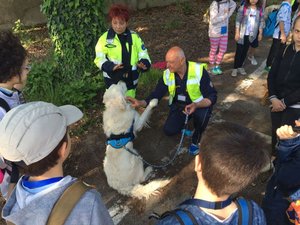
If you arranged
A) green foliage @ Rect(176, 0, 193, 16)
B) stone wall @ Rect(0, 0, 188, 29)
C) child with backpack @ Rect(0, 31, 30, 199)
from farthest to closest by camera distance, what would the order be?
green foliage @ Rect(176, 0, 193, 16) < stone wall @ Rect(0, 0, 188, 29) < child with backpack @ Rect(0, 31, 30, 199)

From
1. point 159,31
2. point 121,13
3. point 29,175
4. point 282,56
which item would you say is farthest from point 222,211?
point 159,31

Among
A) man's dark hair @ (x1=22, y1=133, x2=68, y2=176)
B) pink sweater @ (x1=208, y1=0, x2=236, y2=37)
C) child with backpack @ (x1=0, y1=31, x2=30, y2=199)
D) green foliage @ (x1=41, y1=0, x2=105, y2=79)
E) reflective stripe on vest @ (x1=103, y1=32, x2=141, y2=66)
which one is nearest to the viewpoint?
man's dark hair @ (x1=22, y1=133, x2=68, y2=176)

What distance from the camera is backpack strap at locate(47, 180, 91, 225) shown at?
1817mm

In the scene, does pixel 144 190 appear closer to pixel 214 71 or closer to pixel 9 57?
pixel 9 57

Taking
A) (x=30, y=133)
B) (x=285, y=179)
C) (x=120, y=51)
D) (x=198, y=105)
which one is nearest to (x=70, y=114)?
(x=30, y=133)

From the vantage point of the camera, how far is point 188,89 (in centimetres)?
482

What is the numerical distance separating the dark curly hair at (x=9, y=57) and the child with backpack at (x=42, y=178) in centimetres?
129

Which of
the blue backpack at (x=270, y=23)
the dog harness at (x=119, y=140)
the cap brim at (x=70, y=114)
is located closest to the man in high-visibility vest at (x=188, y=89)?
the dog harness at (x=119, y=140)

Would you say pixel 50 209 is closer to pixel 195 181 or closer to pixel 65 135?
pixel 65 135

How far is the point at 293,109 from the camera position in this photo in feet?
13.7

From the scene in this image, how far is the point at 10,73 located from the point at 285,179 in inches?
119

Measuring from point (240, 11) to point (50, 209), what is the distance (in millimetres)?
6834

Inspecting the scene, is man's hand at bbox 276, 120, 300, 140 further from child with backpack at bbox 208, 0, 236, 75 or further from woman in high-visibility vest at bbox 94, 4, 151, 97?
child with backpack at bbox 208, 0, 236, 75

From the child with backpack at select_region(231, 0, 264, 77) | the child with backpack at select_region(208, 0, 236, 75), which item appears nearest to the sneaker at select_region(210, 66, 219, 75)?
the child with backpack at select_region(208, 0, 236, 75)
